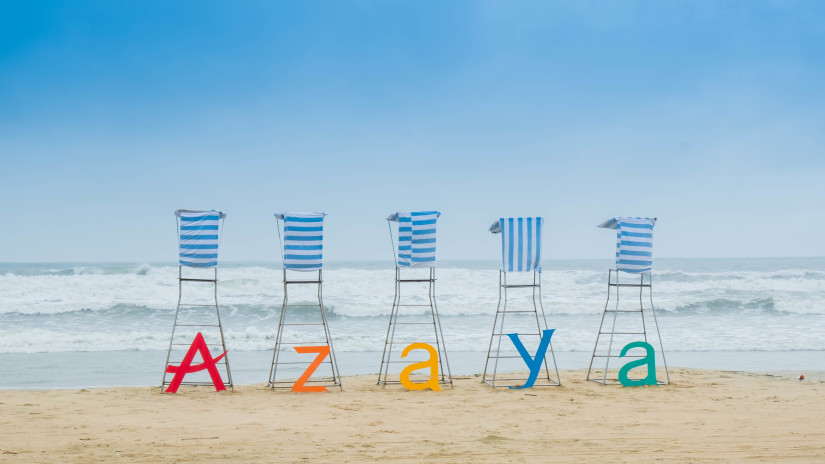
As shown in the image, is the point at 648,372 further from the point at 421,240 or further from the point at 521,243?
the point at 421,240

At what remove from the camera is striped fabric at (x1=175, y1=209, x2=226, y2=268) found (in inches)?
365

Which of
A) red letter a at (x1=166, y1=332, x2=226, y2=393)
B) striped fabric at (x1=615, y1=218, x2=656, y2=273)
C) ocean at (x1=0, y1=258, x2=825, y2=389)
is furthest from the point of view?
ocean at (x1=0, y1=258, x2=825, y2=389)

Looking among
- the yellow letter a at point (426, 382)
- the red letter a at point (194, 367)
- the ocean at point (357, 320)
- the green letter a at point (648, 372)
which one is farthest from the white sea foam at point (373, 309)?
the red letter a at point (194, 367)

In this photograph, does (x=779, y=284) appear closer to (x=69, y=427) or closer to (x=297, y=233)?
(x=297, y=233)

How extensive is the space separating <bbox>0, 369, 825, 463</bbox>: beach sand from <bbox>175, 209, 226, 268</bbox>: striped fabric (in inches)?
77.3

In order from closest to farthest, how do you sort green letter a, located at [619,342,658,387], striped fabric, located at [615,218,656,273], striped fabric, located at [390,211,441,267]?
1. striped fabric, located at [390,211,441,267]
2. striped fabric, located at [615,218,656,273]
3. green letter a, located at [619,342,658,387]

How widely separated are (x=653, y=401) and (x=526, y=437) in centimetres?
302

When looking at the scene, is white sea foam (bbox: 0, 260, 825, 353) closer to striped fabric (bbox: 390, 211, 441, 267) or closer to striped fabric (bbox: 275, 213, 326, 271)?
striped fabric (bbox: 390, 211, 441, 267)

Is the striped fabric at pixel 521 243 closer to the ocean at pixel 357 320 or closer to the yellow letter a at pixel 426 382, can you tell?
the yellow letter a at pixel 426 382

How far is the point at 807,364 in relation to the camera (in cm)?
1256

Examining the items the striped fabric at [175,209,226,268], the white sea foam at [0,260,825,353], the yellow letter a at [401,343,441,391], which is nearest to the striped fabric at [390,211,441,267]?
the yellow letter a at [401,343,441,391]

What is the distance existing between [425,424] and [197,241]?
171 inches

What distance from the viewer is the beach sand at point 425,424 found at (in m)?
6.00

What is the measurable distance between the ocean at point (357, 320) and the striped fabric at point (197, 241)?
255 cm
